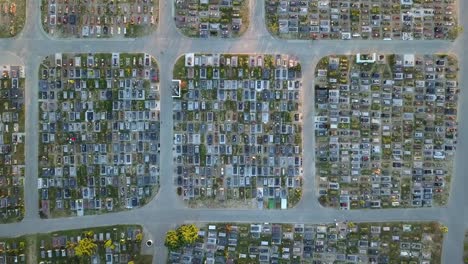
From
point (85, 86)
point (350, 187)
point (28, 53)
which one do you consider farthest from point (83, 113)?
point (350, 187)

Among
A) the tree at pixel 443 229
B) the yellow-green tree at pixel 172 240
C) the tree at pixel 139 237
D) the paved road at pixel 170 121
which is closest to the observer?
the yellow-green tree at pixel 172 240

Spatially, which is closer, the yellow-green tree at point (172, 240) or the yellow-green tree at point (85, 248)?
the yellow-green tree at point (172, 240)

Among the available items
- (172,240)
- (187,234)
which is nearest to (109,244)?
(172,240)

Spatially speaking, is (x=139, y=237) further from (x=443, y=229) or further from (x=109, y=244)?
(x=443, y=229)

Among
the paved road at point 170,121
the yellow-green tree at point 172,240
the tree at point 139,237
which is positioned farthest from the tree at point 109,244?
the yellow-green tree at point 172,240

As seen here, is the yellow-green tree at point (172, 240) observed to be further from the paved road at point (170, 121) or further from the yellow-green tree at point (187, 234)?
the paved road at point (170, 121)

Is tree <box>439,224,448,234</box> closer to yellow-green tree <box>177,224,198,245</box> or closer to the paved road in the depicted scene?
the paved road

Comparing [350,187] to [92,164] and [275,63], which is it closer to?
[275,63]

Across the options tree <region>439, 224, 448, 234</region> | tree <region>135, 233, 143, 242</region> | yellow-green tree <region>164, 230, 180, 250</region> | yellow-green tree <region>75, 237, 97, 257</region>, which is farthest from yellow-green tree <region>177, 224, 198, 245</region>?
tree <region>439, 224, 448, 234</region>
